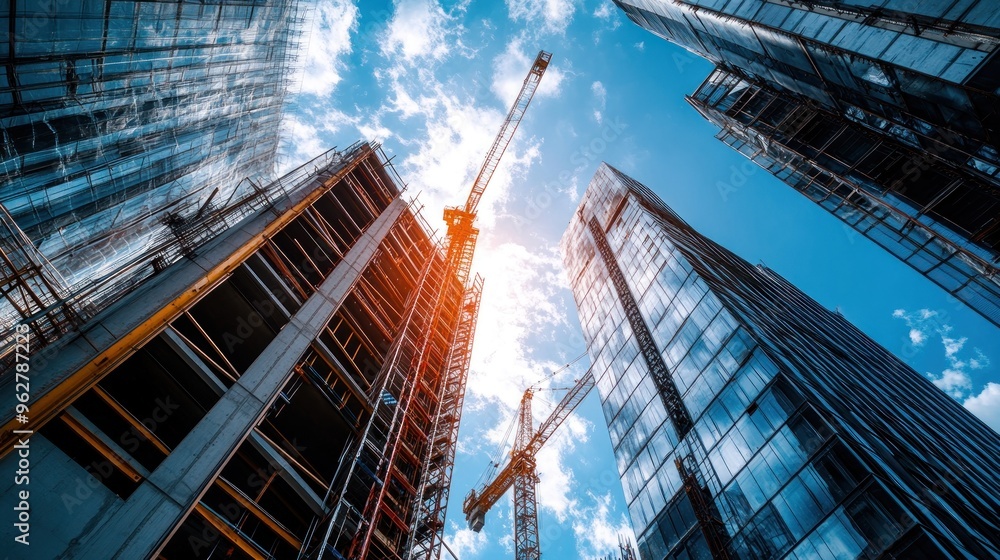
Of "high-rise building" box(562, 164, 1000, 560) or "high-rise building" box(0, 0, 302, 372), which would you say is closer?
"high-rise building" box(0, 0, 302, 372)

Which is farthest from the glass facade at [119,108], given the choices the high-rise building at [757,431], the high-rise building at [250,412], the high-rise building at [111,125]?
the high-rise building at [757,431]

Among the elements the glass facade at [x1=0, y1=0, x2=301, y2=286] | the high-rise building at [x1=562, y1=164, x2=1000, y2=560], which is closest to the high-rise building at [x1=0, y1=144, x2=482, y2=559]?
the glass facade at [x1=0, y1=0, x2=301, y2=286]

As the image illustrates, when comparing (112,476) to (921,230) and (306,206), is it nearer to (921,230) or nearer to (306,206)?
(306,206)

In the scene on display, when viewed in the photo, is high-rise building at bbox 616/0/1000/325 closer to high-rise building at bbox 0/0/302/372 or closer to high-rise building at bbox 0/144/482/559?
high-rise building at bbox 0/144/482/559

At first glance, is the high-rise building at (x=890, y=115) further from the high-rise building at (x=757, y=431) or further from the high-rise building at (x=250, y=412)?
the high-rise building at (x=250, y=412)

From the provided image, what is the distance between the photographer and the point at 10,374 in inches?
364

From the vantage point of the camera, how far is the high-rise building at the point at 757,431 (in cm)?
1748

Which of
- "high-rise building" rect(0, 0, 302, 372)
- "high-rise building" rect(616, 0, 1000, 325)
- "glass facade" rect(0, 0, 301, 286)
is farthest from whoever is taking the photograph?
"high-rise building" rect(616, 0, 1000, 325)

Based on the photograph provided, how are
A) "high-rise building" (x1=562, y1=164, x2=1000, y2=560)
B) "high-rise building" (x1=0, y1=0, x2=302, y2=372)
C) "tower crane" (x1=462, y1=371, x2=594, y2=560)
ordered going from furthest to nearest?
"tower crane" (x1=462, y1=371, x2=594, y2=560)
"high-rise building" (x1=562, y1=164, x2=1000, y2=560)
"high-rise building" (x1=0, y1=0, x2=302, y2=372)

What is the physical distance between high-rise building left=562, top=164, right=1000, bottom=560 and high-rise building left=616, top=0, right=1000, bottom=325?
318 inches

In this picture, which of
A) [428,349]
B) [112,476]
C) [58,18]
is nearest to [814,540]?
[428,349]

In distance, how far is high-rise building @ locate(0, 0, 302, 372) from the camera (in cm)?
1416

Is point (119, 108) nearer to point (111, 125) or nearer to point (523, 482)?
point (111, 125)

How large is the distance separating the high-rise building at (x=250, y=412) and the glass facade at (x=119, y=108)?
13.9ft
